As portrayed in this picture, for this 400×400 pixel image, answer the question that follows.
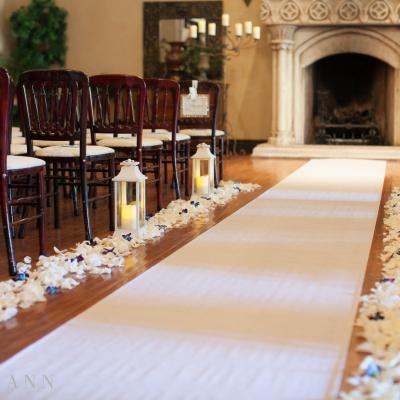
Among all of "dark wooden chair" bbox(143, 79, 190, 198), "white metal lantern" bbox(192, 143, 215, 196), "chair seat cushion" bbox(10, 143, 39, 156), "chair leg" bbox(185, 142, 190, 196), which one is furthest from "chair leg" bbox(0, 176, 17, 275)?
"chair leg" bbox(185, 142, 190, 196)

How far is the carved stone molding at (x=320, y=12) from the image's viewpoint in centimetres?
961

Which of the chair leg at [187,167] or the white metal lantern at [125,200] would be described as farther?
the chair leg at [187,167]

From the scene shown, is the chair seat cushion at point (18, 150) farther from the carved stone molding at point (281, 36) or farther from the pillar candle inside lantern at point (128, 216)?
the carved stone molding at point (281, 36)

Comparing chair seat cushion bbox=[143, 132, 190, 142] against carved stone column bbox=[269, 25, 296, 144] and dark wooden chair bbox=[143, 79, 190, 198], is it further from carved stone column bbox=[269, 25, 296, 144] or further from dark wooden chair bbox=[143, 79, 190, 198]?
carved stone column bbox=[269, 25, 296, 144]

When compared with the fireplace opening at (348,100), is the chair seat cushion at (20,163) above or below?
below

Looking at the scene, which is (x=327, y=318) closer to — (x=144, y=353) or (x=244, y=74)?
(x=144, y=353)

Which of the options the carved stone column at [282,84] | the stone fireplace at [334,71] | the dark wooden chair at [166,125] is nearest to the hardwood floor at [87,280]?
the dark wooden chair at [166,125]

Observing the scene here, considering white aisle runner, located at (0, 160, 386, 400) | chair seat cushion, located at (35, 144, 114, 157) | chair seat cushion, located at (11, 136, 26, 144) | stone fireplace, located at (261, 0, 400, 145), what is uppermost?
stone fireplace, located at (261, 0, 400, 145)

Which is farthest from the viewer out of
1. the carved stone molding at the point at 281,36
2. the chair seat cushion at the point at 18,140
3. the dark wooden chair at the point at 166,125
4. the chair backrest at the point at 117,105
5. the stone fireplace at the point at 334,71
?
the carved stone molding at the point at 281,36

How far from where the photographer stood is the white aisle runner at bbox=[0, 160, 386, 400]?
2049 millimetres

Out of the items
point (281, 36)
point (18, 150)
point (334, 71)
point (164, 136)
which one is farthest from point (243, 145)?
point (18, 150)

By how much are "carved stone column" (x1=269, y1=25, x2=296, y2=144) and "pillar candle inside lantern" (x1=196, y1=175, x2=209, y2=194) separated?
4680 mm

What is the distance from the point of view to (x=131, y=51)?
35.9ft

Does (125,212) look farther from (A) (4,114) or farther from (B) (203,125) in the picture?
(B) (203,125)
